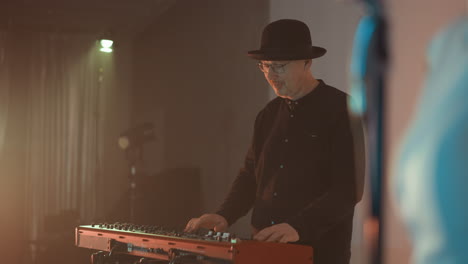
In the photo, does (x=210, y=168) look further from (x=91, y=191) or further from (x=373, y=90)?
(x=373, y=90)

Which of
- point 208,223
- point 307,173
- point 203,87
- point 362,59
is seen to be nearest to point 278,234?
point 307,173

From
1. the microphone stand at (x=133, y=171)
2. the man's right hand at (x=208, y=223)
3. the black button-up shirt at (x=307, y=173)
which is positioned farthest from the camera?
the microphone stand at (x=133, y=171)

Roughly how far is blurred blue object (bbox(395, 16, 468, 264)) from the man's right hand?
172 centimetres

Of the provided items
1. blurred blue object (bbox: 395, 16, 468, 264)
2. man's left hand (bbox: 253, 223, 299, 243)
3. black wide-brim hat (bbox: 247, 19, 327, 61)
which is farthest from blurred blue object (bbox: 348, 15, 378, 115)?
black wide-brim hat (bbox: 247, 19, 327, 61)

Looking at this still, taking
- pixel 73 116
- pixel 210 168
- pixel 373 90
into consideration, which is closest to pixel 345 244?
pixel 373 90

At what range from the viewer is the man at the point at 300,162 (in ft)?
7.59

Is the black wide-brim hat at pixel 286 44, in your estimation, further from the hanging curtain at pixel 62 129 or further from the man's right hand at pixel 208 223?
the hanging curtain at pixel 62 129

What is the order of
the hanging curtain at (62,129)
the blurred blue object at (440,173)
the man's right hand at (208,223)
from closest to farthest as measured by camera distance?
the blurred blue object at (440,173) → the man's right hand at (208,223) → the hanging curtain at (62,129)

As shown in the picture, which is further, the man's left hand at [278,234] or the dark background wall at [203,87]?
the dark background wall at [203,87]

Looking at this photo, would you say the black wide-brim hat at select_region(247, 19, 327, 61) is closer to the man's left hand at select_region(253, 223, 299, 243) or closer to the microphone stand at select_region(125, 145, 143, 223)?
the man's left hand at select_region(253, 223, 299, 243)

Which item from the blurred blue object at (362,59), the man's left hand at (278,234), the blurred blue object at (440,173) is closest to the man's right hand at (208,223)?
the man's left hand at (278,234)

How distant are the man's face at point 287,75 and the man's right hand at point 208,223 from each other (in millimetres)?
591

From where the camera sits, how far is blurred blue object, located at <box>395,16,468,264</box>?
31.5 inches

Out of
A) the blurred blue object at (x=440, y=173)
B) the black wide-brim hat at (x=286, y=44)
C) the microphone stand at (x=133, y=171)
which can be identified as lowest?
the microphone stand at (x=133, y=171)
